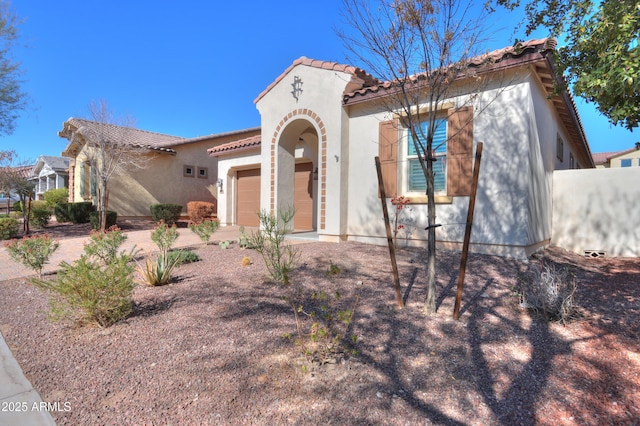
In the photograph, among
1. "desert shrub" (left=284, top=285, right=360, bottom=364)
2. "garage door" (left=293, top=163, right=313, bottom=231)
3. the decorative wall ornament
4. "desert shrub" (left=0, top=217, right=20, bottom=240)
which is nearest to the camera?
"desert shrub" (left=284, top=285, right=360, bottom=364)

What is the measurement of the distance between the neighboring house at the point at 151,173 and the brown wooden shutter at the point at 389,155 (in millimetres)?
10404

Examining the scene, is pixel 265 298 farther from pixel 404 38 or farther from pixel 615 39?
pixel 615 39

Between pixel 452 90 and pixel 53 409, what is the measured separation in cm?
737

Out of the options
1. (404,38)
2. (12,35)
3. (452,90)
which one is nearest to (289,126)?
(452,90)

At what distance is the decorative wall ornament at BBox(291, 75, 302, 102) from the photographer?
31.3 ft

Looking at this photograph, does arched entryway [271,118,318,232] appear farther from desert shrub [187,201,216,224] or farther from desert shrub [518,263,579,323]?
desert shrub [518,263,579,323]

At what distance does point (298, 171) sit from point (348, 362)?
1047cm

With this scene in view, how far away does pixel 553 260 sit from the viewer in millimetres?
7234

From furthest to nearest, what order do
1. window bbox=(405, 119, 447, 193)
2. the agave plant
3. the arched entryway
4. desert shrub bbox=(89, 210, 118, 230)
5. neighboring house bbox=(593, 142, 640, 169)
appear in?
neighboring house bbox=(593, 142, 640, 169)
desert shrub bbox=(89, 210, 118, 230)
the arched entryway
window bbox=(405, 119, 447, 193)
the agave plant

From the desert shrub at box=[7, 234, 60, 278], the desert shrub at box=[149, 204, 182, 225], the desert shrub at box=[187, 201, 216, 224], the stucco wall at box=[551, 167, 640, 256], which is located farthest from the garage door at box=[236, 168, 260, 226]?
the stucco wall at box=[551, 167, 640, 256]

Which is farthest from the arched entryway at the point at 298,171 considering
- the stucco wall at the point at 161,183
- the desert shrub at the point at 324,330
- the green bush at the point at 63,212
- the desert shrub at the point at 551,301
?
the green bush at the point at 63,212

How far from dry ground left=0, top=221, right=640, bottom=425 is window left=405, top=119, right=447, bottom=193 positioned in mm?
3239

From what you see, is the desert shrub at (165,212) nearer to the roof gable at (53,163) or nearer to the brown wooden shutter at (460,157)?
the brown wooden shutter at (460,157)

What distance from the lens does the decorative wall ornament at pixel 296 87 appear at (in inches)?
376
